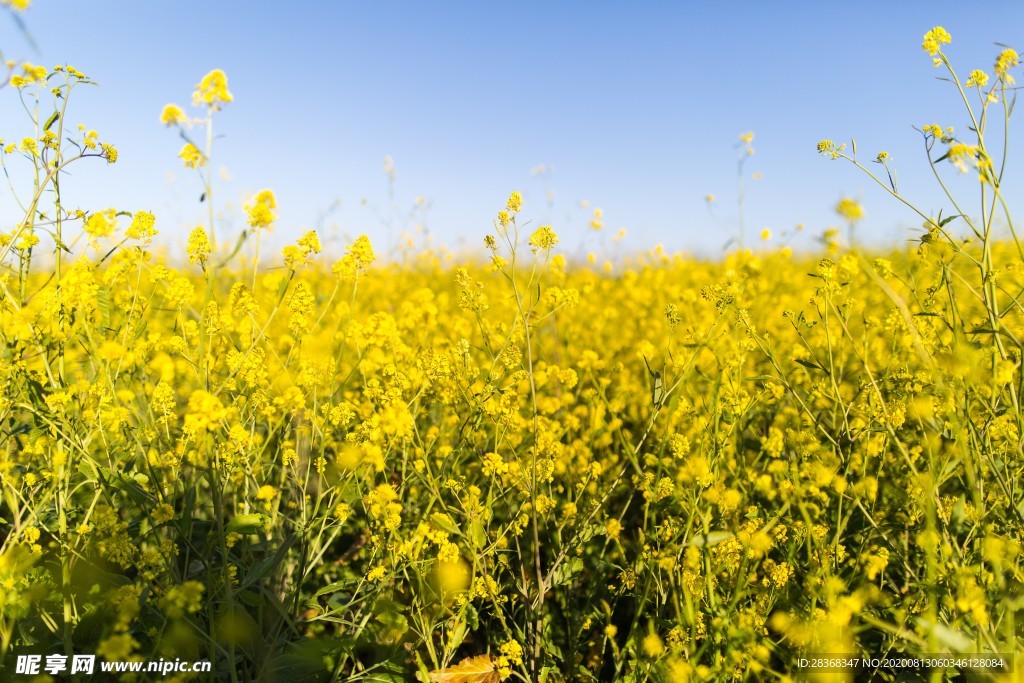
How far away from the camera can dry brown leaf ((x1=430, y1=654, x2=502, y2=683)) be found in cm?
152

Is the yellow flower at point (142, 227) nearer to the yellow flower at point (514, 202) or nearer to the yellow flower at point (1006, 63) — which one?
the yellow flower at point (514, 202)

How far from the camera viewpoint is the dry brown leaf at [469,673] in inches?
59.8

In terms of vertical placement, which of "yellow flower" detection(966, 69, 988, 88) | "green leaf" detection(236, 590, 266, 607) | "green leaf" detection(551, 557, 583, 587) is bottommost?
"green leaf" detection(551, 557, 583, 587)

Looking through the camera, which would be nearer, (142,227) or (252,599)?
(252,599)

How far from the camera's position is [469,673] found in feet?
5.08

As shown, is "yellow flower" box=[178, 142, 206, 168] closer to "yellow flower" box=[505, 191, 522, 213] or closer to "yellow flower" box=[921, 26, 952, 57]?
"yellow flower" box=[505, 191, 522, 213]

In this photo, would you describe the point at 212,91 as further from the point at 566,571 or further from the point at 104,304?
the point at 566,571

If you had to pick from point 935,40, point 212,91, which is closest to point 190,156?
point 212,91

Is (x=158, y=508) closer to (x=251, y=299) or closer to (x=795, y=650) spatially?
(x=251, y=299)

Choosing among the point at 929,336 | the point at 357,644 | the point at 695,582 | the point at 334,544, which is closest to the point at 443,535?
the point at 357,644

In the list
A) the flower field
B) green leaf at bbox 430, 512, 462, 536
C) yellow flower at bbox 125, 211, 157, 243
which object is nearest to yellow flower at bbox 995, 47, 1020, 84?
the flower field

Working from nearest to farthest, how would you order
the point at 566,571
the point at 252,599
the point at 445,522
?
the point at 252,599 → the point at 445,522 → the point at 566,571

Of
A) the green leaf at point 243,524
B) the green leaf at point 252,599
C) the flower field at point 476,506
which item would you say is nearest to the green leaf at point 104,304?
the flower field at point 476,506

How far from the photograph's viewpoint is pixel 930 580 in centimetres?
93
